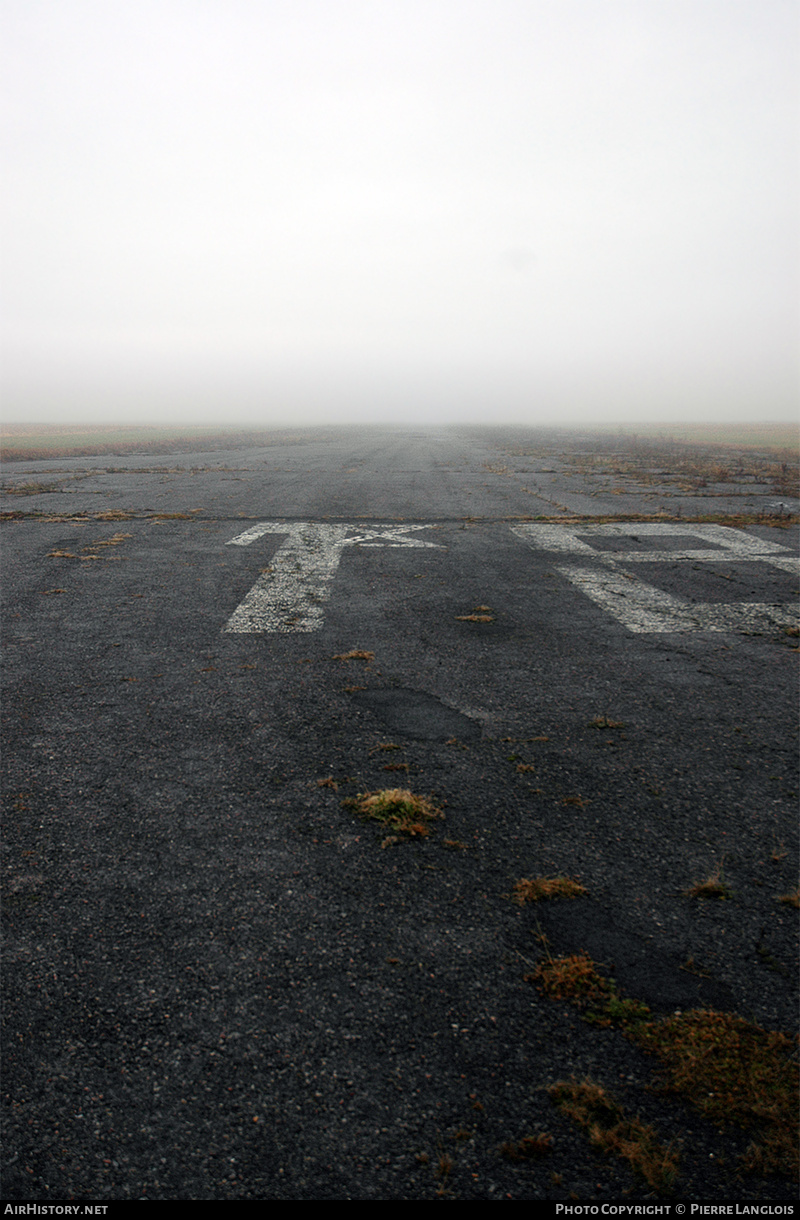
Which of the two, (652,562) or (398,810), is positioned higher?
(652,562)

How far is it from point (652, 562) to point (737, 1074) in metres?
9.75

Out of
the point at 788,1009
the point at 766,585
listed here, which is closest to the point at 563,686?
the point at 788,1009

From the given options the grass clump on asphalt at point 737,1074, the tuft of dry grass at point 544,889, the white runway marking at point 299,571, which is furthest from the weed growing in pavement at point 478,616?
the grass clump on asphalt at point 737,1074

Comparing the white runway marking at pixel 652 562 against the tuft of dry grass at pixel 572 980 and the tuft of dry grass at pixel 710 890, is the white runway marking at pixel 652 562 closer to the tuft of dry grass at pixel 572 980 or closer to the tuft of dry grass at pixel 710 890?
the tuft of dry grass at pixel 710 890

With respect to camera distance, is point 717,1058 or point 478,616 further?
point 478,616

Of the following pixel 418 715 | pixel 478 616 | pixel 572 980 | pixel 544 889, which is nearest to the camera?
pixel 572 980

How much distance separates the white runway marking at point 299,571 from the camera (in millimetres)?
7762

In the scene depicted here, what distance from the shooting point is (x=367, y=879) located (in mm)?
3400

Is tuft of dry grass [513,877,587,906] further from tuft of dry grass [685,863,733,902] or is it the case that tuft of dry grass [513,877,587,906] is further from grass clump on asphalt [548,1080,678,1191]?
grass clump on asphalt [548,1080,678,1191]

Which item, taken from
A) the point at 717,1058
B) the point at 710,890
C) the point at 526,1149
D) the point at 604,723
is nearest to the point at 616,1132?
the point at 526,1149

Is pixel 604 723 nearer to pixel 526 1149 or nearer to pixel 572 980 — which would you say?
pixel 572 980

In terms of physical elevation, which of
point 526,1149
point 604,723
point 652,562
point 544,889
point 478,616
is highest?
point 652,562

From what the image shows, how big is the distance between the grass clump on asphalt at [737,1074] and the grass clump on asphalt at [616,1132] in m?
0.23

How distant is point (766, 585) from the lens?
31.9 ft
